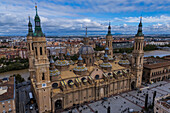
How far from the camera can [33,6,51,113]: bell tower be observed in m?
27.9

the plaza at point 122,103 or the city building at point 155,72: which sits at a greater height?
the city building at point 155,72

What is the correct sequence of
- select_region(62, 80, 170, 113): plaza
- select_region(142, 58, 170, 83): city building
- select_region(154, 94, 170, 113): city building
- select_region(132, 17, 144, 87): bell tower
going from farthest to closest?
select_region(142, 58, 170, 83): city building
select_region(132, 17, 144, 87): bell tower
select_region(62, 80, 170, 113): plaza
select_region(154, 94, 170, 113): city building

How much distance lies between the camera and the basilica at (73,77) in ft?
95.6

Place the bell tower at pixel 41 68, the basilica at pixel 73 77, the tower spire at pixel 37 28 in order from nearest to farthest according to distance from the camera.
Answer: the tower spire at pixel 37 28
the bell tower at pixel 41 68
the basilica at pixel 73 77

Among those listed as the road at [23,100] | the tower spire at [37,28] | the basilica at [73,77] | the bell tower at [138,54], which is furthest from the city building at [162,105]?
the road at [23,100]

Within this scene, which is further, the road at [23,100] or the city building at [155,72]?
the city building at [155,72]

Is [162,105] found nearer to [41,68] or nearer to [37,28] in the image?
[41,68]

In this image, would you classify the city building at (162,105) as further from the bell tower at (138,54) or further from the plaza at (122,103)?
the bell tower at (138,54)

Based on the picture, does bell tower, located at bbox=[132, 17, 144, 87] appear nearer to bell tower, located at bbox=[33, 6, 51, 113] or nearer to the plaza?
the plaza

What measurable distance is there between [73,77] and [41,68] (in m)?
10.5

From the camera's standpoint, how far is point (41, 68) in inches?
1153

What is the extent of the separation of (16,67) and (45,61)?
5412 cm

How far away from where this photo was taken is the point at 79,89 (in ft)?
114

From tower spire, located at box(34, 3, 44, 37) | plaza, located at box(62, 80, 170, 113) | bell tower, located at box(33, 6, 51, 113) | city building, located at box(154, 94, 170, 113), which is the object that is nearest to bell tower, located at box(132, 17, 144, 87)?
plaza, located at box(62, 80, 170, 113)
